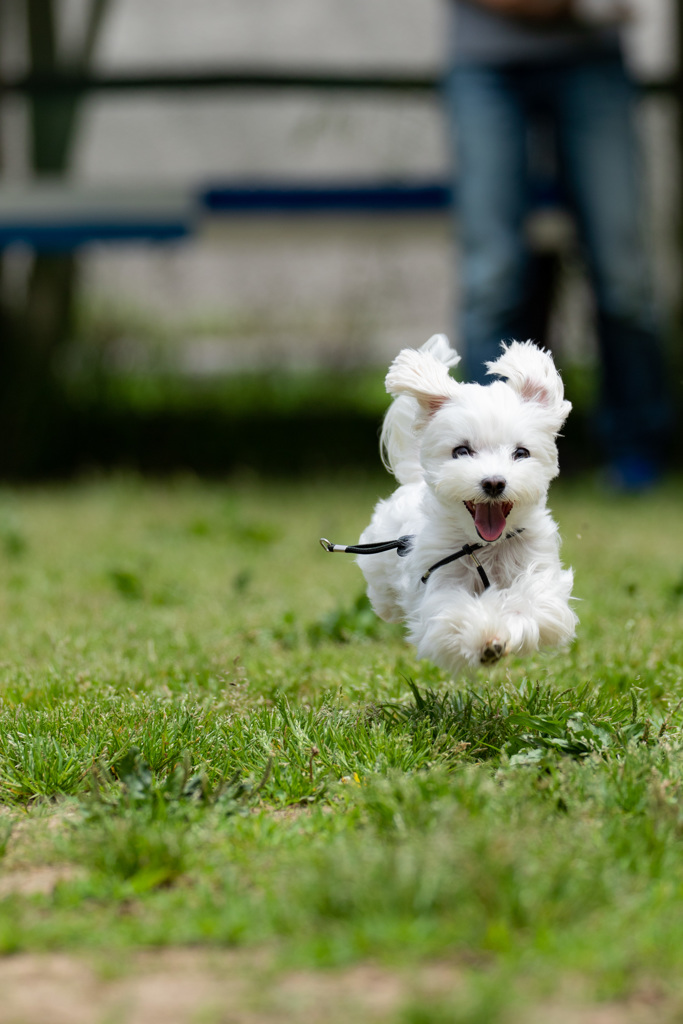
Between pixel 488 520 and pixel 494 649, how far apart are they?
24 cm

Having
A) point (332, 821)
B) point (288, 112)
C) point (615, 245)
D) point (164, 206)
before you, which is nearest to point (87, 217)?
point (164, 206)

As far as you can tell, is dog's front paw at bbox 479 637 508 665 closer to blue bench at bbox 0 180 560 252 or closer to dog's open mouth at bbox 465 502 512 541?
dog's open mouth at bbox 465 502 512 541

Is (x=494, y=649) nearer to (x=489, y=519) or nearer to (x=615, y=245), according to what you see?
(x=489, y=519)

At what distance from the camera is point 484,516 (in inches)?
89.2

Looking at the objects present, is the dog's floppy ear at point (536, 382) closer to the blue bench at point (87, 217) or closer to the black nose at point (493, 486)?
the black nose at point (493, 486)

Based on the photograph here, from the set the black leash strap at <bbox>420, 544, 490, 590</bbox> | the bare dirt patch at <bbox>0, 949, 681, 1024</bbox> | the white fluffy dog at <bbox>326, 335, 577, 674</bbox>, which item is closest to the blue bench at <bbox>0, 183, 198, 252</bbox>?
the white fluffy dog at <bbox>326, 335, 577, 674</bbox>

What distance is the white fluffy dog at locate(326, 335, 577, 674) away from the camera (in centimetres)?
221

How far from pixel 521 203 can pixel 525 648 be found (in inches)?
136

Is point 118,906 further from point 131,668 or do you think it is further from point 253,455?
point 253,455

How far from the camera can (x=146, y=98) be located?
24.8 ft

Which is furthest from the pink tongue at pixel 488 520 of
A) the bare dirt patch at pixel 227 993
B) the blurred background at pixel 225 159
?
the blurred background at pixel 225 159

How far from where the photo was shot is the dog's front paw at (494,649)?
7.17ft

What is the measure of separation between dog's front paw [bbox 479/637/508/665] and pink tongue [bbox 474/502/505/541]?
0.63 feet

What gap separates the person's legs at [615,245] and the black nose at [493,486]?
12.2 feet
